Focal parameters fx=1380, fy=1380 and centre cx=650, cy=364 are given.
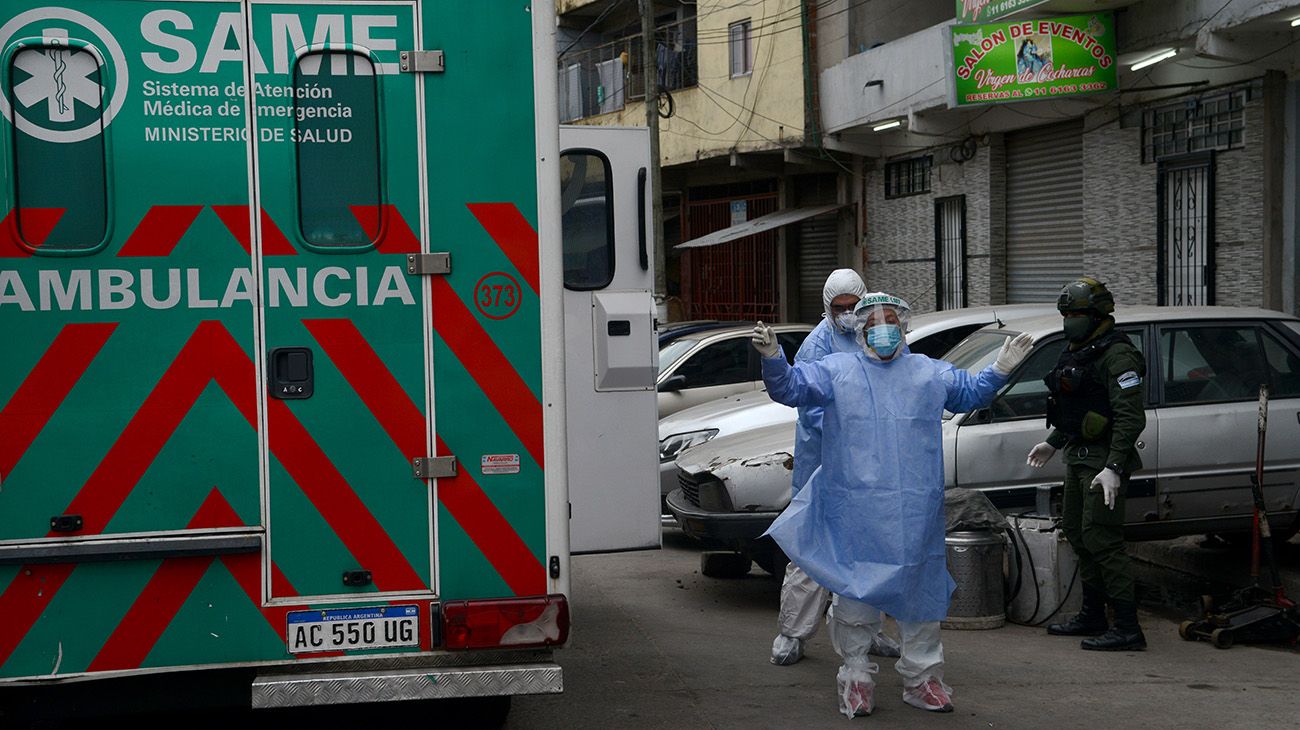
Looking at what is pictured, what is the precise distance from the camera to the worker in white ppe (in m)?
6.52

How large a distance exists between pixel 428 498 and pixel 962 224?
14866mm

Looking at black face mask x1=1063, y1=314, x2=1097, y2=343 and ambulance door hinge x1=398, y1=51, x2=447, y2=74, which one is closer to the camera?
ambulance door hinge x1=398, y1=51, x2=447, y2=74

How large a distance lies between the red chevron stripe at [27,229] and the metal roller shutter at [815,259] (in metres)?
18.4

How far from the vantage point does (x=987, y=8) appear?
1403 cm

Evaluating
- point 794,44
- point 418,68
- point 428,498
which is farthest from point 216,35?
point 794,44

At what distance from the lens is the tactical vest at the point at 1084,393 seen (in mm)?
6812

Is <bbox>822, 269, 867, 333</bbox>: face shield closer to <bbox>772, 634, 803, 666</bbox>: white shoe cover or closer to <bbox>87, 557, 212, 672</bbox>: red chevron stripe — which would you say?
<bbox>772, 634, 803, 666</bbox>: white shoe cover

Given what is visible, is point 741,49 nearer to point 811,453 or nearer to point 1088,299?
point 1088,299

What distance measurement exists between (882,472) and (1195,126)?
31.2 feet

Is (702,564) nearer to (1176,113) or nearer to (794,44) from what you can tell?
(1176,113)

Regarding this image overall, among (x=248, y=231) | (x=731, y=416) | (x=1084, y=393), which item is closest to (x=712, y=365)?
(x=731, y=416)

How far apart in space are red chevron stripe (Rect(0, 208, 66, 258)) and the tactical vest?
4.75 m

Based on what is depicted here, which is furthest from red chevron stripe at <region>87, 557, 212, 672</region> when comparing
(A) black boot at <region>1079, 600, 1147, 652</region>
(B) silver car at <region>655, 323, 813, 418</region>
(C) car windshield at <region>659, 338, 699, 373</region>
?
(C) car windshield at <region>659, 338, 699, 373</region>

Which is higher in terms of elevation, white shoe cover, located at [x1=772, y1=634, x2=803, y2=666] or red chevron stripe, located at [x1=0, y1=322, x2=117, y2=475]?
red chevron stripe, located at [x1=0, y1=322, x2=117, y2=475]
